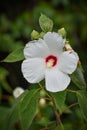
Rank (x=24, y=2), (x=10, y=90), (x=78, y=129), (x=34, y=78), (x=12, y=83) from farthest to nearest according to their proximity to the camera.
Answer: (x=24, y=2) < (x=12, y=83) < (x=10, y=90) < (x=78, y=129) < (x=34, y=78)

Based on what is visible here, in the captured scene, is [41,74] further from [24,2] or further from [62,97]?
[24,2]

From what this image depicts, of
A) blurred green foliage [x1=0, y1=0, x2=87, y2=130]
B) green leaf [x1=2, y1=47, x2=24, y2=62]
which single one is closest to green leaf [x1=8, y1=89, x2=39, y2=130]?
green leaf [x1=2, y1=47, x2=24, y2=62]

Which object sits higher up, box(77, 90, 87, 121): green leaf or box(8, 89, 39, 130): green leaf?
box(8, 89, 39, 130): green leaf

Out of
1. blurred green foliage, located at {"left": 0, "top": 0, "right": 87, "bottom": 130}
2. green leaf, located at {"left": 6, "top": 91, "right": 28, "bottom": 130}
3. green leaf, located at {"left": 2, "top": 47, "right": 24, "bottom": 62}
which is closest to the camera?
green leaf, located at {"left": 2, "top": 47, "right": 24, "bottom": 62}

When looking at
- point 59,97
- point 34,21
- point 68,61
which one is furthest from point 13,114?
point 34,21

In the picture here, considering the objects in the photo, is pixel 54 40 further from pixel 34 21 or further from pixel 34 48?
pixel 34 21

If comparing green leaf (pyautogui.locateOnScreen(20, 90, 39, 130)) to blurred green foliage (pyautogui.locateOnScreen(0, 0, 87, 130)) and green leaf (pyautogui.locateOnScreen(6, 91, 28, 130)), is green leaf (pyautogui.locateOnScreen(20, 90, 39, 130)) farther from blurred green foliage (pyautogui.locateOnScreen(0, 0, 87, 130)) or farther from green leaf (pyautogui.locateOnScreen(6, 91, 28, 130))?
blurred green foliage (pyautogui.locateOnScreen(0, 0, 87, 130))

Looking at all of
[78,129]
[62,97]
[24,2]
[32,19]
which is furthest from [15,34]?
[62,97]
